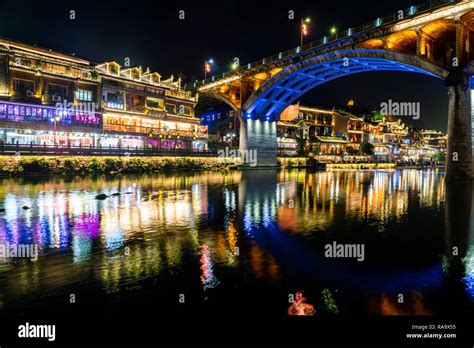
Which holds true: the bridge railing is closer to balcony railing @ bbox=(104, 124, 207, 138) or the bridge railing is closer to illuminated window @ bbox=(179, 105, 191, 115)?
illuminated window @ bbox=(179, 105, 191, 115)

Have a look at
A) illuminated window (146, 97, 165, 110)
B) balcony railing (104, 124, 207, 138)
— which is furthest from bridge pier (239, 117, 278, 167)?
illuminated window (146, 97, 165, 110)

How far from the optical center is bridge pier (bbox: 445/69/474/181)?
3816cm

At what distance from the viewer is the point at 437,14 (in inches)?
1628

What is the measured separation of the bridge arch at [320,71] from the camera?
156ft

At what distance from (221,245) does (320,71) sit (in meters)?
59.7

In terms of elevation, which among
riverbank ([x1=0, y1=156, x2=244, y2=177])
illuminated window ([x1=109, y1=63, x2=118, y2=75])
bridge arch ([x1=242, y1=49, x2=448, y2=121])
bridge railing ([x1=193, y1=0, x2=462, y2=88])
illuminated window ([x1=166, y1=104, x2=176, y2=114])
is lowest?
riverbank ([x1=0, y1=156, x2=244, y2=177])

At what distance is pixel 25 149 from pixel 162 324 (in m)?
43.6

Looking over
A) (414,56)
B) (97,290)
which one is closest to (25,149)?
(97,290)

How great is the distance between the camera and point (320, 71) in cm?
6606

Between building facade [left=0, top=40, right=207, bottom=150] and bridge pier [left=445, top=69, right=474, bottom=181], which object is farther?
building facade [left=0, top=40, right=207, bottom=150]

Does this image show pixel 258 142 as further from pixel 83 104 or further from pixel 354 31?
pixel 83 104

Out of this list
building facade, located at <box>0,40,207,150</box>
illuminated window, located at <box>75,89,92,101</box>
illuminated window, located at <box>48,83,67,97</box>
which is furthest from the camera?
illuminated window, located at <box>75,89,92,101</box>

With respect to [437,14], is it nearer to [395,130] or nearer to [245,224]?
[245,224]

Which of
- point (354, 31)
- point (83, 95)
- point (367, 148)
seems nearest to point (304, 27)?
point (354, 31)
